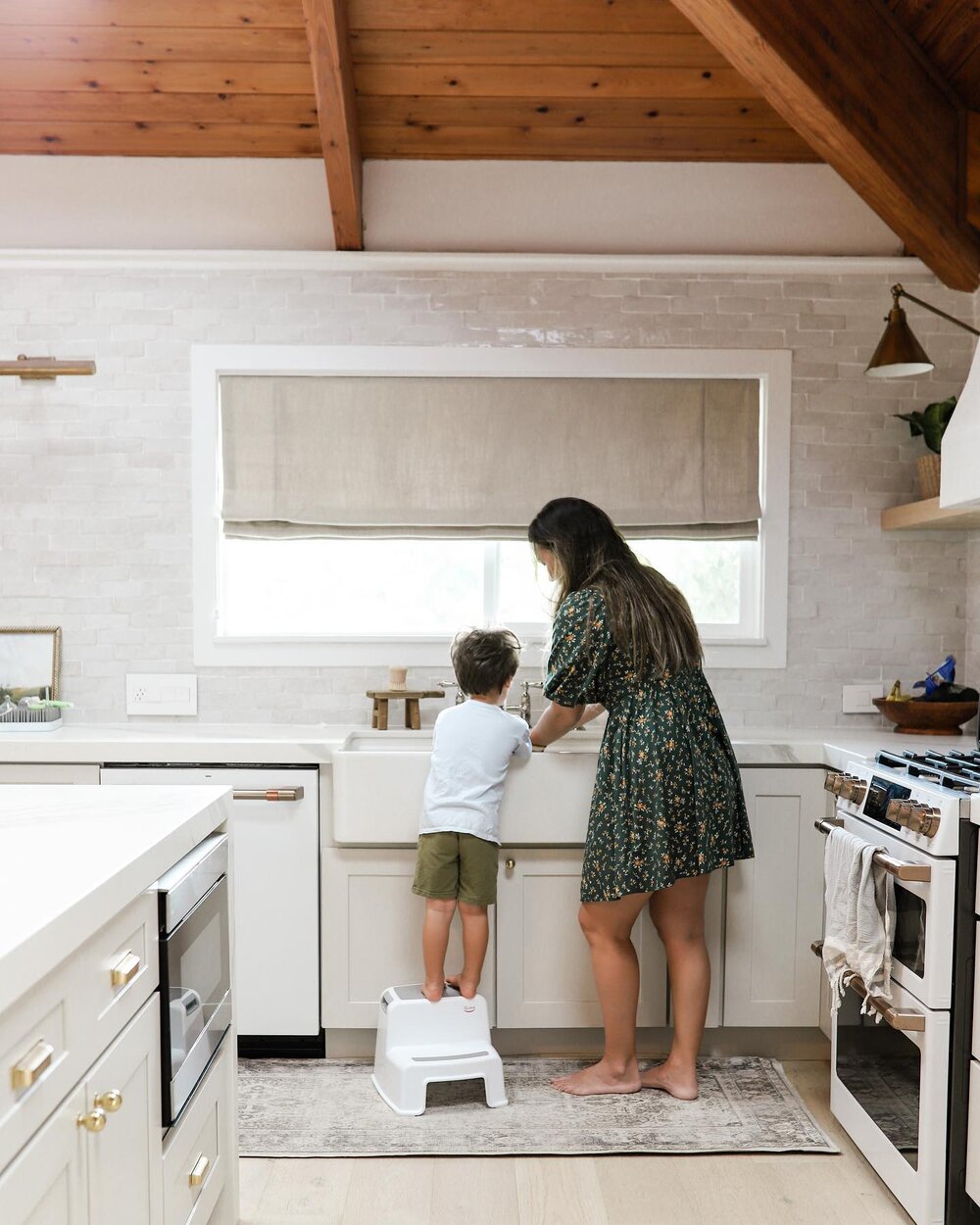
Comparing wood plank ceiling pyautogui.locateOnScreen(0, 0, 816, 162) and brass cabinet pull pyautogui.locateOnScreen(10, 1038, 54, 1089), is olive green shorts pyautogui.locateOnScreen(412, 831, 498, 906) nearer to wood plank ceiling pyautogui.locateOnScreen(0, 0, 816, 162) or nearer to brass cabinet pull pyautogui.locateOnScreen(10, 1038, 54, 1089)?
brass cabinet pull pyautogui.locateOnScreen(10, 1038, 54, 1089)

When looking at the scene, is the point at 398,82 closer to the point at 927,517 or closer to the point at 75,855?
the point at 927,517

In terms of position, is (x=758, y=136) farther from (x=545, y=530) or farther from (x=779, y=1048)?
(x=779, y=1048)

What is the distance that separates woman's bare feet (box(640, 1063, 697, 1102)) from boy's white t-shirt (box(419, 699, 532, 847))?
80cm

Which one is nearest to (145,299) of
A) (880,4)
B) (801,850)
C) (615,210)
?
(615,210)

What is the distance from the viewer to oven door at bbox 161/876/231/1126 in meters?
1.63

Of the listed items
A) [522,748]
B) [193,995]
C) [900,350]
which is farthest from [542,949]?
[900,350]

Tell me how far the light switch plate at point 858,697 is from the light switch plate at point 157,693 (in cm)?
227

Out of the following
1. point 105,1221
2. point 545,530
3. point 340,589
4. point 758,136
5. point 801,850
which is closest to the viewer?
point 105,1221

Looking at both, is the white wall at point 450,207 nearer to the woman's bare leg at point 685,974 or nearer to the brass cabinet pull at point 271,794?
the brass cabinet pull at point 271,794

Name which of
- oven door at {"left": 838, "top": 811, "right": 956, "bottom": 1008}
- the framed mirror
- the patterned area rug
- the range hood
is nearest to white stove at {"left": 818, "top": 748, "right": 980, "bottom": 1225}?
oven door at {"left": 838, "top": 811, "right": 956, "bottom": 1008}

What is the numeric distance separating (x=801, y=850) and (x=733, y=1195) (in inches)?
38.7

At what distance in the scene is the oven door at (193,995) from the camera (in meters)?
1.63

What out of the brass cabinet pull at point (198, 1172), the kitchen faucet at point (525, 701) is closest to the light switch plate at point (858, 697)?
the kitchen faucet at point (525, 701)

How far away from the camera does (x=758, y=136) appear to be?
3.42m
